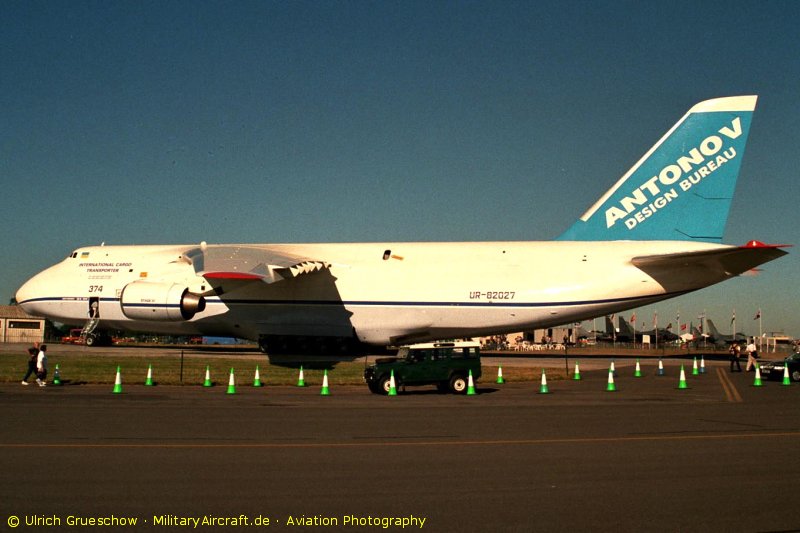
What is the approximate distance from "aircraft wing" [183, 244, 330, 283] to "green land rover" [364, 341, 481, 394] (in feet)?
32.0

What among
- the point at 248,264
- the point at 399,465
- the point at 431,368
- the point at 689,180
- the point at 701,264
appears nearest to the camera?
the point at 399,465

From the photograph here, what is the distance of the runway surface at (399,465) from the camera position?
22.7ft

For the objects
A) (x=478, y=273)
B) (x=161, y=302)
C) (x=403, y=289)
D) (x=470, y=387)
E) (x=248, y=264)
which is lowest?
(x=470, y=387)

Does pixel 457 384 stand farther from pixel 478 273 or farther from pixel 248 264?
pixel 248 264

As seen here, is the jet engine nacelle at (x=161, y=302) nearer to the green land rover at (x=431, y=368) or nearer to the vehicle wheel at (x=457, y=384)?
the green land rover at (x=431, y=368)

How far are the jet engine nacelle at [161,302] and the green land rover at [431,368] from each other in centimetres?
1111

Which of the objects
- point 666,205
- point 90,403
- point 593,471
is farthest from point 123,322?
point 593,471

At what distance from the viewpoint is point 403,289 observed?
32.9 m

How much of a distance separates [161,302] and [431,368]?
43.7ft

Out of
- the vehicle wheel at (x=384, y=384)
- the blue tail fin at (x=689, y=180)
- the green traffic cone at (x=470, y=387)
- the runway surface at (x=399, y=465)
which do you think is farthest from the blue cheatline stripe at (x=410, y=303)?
the runway surface at (x=399, y=465)

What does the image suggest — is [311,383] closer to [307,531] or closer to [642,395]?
[642,395]

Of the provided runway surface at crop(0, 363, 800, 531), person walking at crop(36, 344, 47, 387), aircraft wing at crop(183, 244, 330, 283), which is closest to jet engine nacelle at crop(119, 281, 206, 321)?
aircraft wing at crop(183, 244, 330, 283)

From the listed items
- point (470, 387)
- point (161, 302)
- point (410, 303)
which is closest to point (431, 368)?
point (470, 387)

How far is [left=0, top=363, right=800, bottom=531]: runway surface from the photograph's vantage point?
692cm
